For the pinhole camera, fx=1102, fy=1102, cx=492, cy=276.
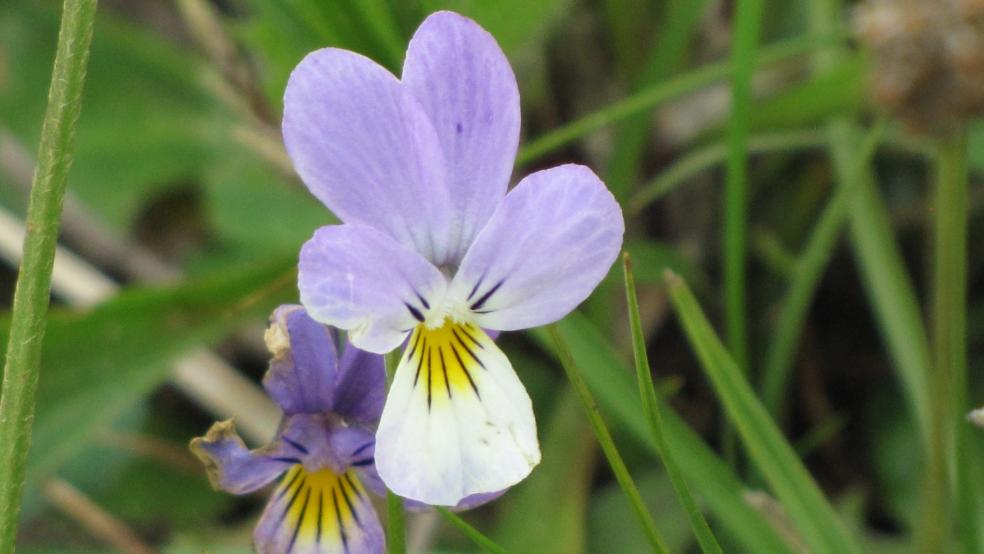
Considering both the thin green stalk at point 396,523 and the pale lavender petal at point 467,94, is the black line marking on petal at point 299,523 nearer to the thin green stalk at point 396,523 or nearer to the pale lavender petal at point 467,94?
the thin green stalk at point 396,523

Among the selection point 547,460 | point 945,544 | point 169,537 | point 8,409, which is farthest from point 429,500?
point 169,537

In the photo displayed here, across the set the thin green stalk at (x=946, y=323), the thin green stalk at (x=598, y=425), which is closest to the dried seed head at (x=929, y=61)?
the thin green stalk at (x=946, y=323)

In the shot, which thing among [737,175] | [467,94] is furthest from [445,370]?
[737,175]

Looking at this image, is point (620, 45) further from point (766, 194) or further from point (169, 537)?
point (169, 537)

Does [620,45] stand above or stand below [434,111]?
above

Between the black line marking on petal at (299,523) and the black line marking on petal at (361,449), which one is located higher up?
the black line marking on petal at (361,449)

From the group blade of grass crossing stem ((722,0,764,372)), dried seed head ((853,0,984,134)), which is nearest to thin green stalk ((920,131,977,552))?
dried seed head ((853,0,984,134))

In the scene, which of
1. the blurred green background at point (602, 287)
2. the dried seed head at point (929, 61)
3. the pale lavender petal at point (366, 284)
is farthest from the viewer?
the blurred green background at point (602, 287)
